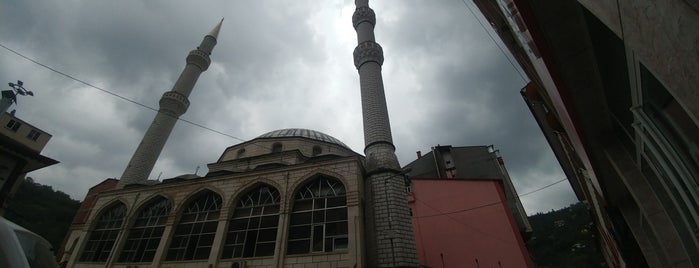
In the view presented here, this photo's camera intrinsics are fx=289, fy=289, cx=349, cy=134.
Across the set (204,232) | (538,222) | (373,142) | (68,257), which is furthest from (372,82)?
(538,222)

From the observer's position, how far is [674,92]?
47.4 inches

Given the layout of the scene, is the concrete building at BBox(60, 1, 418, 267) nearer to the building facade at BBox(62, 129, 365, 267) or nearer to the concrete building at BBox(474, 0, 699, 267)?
the building facade at BBox(62, 129, 365, 267)

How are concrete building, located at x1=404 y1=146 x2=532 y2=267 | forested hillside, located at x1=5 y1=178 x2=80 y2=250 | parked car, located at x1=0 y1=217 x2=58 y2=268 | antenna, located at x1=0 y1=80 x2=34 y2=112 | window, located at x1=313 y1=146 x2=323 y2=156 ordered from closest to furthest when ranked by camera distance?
parked car, located at x1=0 y1=217 x2=58 y2=268
antenna, located at x1=0 y1=80 x2=34 y2=112
concrete building, located at x1=404 y1=146 x2=532 y2=267
window, located at x1=313 y1=146 x2=323 y2=156
forested hillside, located at x1=5 y1=178 x2=80 y2=250

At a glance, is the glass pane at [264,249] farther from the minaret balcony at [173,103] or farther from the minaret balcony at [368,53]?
the minaret balcony at [173,103]

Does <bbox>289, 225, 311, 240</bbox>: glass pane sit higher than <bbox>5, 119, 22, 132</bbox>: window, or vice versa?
<bbox>5, 119, 22, 132</bbox>: window

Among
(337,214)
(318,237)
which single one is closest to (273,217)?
(318,237)

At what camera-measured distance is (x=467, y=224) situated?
1458cm

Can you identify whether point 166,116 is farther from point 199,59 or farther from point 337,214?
point 337,214

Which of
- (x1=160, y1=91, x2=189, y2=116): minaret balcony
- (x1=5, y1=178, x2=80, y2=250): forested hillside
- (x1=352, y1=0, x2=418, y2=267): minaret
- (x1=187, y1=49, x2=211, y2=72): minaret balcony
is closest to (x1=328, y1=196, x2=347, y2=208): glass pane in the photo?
(x1=352, y1=0, x2=418, y2=267): minaret

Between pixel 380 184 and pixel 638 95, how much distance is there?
377 inches

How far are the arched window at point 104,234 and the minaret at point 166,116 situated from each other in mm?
1878

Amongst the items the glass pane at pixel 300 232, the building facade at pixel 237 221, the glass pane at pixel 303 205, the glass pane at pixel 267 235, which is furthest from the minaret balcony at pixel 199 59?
the glass pane at pixel 300 232

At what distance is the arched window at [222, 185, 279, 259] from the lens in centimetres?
1054

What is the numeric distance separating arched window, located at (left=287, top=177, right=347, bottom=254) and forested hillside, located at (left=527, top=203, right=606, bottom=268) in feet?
113
